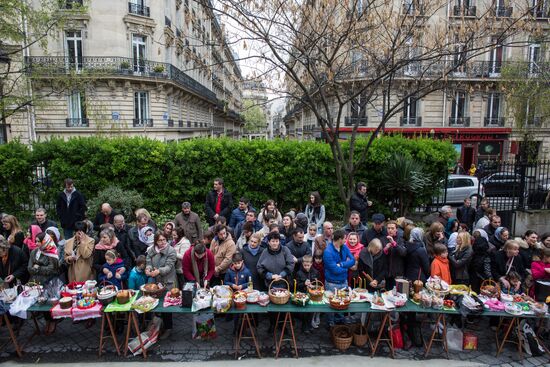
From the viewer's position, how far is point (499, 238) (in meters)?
7.31

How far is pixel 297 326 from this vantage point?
6.82 m

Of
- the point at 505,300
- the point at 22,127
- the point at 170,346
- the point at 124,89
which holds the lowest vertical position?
the point at 170,346

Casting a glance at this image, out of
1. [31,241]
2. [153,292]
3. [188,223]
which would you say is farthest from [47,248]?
[188,223]

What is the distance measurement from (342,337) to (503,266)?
10.6ft

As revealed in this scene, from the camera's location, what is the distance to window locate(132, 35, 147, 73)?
91.2 ft

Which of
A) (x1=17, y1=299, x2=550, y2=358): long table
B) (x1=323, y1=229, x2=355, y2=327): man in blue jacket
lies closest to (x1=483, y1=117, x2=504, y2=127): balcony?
(x1=17, y1=299, x2=550, y2=358): long table

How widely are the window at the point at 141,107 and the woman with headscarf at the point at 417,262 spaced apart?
25.8m

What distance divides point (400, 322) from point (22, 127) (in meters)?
25.6

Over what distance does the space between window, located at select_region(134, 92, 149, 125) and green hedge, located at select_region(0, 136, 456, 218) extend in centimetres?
1616

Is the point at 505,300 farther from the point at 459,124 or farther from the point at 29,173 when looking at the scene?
the point at 459,124

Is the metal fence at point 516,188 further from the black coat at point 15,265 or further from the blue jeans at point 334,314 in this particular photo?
the black coat at point 15,265

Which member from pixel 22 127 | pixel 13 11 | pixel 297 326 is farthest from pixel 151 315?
pixel 22 127

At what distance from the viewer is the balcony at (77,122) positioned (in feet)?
87.5

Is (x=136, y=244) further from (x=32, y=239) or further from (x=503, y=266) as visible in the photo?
(x=503, y=266)
